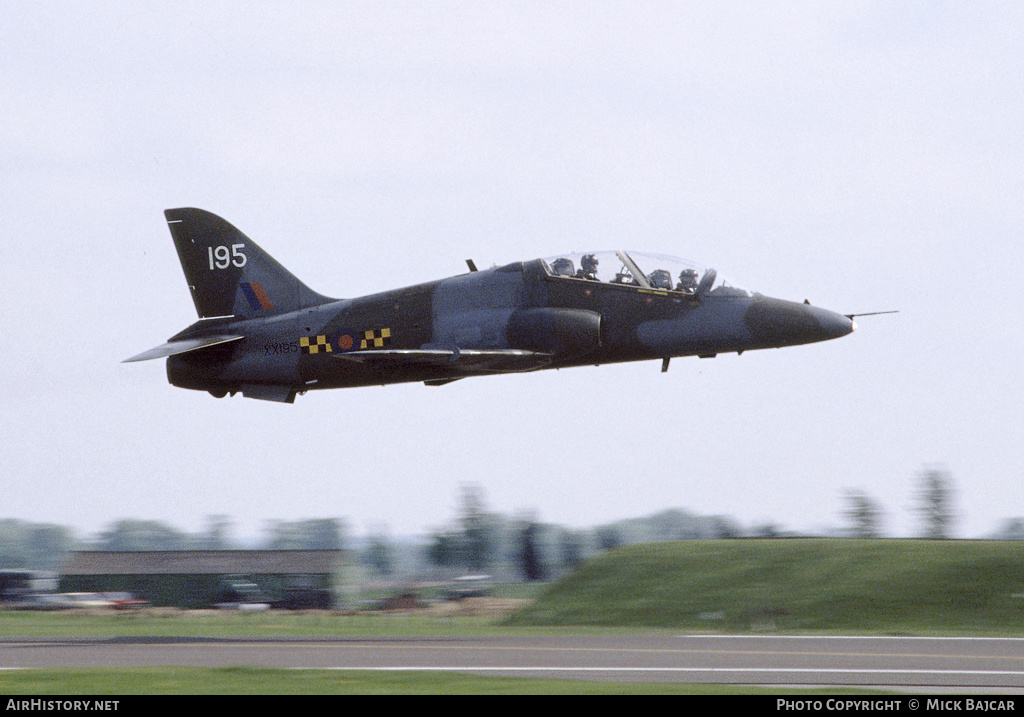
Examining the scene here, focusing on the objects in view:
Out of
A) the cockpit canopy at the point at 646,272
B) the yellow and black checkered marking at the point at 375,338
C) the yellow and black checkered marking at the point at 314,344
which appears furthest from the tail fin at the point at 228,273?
the cockpit canopy at the point at 646,272

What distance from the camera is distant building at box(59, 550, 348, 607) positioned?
216 ft

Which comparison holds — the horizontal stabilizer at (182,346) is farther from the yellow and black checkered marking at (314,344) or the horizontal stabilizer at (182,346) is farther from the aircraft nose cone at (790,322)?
the aircraft nose cone at (790,322)

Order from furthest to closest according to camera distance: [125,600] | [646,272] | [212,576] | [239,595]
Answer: [212,576]
[125,600]
[239,595]
[646,272]

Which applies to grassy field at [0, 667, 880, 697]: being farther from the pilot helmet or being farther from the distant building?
the distant building

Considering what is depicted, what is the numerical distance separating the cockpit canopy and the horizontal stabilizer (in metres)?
8.46

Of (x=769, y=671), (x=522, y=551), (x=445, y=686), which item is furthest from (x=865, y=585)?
(x=522, y=551)

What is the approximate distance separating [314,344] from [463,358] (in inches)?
162

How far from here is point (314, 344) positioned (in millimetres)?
29609

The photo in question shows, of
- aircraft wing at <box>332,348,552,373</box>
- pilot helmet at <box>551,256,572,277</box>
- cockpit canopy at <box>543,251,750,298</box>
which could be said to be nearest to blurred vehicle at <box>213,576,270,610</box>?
aircraft wing at <box>332,348,552,373</box>

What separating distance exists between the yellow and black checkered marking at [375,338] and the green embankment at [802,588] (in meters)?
16.9

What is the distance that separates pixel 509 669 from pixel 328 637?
37.4 ft

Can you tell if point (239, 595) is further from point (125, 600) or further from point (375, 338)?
point (375, 338)

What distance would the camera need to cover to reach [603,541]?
15612 cm

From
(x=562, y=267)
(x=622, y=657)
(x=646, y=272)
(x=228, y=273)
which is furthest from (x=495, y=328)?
(x=228, y=273)
